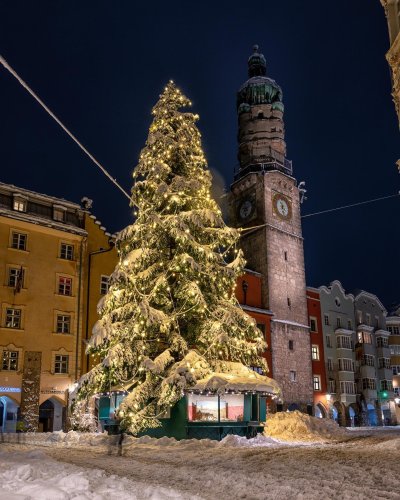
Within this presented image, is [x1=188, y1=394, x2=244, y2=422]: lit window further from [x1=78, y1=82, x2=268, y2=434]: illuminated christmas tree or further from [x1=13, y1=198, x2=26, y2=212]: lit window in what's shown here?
[x1=13, y1=198, x2=26, y2=212]: lit window

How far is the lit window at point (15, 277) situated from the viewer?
107 feet

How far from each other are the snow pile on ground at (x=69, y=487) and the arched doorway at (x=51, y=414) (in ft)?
81.5

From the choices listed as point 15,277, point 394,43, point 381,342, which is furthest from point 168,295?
point 381,342

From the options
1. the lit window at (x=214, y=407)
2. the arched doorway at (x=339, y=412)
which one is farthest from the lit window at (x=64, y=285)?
the arched doorway at (x=339, y=412)

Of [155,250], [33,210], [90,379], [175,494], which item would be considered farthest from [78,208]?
[175,494]

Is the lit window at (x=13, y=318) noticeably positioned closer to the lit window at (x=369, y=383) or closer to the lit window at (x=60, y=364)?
the lit window at (x=60, y=364)

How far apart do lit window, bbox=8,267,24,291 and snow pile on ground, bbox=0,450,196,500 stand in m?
24.3

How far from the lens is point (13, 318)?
32344 millimetres

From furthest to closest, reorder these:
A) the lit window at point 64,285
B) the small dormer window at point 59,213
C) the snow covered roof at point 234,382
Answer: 1. the small dormer window at point 59,213
2. the lit window at point 64,285
3. the snow covered roof at point 234,382


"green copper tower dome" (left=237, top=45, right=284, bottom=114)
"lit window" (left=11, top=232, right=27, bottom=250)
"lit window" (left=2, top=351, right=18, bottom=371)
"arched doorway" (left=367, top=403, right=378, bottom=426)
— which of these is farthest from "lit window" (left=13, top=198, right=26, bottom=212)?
"arched doorway" (left=367, top=403, right=378, bottom=426)

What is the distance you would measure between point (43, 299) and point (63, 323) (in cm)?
203

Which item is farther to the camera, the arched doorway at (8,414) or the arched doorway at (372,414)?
the arched doorway at (372,414)

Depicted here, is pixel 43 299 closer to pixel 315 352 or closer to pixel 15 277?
pixel 15 277

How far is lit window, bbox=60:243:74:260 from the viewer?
35.8 meters
